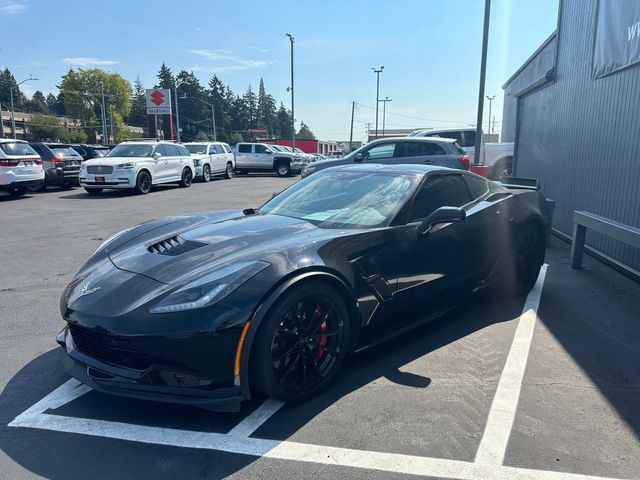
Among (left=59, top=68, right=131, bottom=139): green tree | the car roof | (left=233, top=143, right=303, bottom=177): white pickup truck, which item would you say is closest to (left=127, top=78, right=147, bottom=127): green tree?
(left=59, top=68, right=131, bottom=139): green tree

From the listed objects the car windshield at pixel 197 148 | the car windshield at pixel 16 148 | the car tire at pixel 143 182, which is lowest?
the car tire at pixel 143 182

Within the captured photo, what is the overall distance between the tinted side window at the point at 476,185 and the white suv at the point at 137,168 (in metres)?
12.6

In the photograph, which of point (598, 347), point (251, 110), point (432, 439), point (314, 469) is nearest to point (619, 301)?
point (598, 347)

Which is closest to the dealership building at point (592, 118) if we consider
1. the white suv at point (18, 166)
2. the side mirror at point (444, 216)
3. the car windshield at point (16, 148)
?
the side mirror at point (444, 216)

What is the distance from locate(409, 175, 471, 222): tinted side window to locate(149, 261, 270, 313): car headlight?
59.4 inches

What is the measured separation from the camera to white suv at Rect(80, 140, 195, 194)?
14.7 meters

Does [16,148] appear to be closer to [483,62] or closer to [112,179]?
[112,179]

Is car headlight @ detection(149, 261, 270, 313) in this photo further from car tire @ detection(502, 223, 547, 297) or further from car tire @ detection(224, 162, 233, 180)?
car tire @ detection(224, 162, 233, 180)

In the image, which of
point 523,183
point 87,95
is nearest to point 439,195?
point 523,183

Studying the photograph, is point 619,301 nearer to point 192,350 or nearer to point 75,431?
point 192,350

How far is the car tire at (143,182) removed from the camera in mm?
15193

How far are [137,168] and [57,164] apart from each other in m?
3.08

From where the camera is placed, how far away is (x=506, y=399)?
119 inches

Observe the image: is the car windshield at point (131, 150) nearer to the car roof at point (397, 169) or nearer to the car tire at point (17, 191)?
the car tire at point (17, 191)
